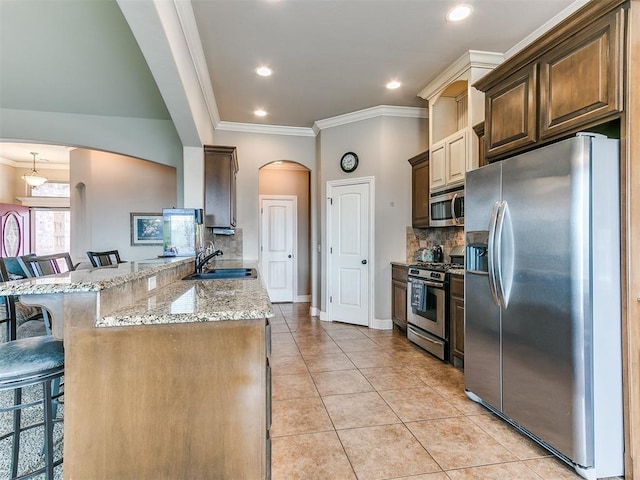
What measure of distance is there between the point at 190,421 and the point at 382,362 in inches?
93.5

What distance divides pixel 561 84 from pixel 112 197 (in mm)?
6278

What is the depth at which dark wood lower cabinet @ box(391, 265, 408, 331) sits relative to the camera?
420 centimetres

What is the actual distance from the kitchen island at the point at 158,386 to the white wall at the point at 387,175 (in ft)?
11.1

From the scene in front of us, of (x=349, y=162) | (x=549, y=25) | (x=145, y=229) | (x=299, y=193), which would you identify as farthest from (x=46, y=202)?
(x=549, y=25)

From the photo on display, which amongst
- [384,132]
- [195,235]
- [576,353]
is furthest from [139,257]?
[576,353]

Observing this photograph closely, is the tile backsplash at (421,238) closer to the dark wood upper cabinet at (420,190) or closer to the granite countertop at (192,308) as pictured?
the dark wood upper cabinet at (420,190)

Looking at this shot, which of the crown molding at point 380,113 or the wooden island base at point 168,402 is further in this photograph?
the crown molding at point 380,113

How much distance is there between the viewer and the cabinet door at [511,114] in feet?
7.38

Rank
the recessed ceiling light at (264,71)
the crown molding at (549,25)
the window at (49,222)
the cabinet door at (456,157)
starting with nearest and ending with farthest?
1. the crown molding at (549,25)
2. the cabinet door at (456,157)
3. the recessed ceiling light at (264,71)
4. the window at (49,222)

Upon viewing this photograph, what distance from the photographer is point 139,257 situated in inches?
230

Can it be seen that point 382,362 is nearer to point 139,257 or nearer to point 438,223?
point 438,223

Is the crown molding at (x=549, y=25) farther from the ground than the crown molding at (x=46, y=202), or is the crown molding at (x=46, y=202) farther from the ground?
the crown molding at (x=549, y=25)

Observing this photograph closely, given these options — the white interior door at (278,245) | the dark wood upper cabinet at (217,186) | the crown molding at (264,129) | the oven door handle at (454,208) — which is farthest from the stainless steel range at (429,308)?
the white interior door at (278,245)

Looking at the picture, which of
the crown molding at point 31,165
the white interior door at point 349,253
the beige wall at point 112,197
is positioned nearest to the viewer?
the white interior door at point 349,253
